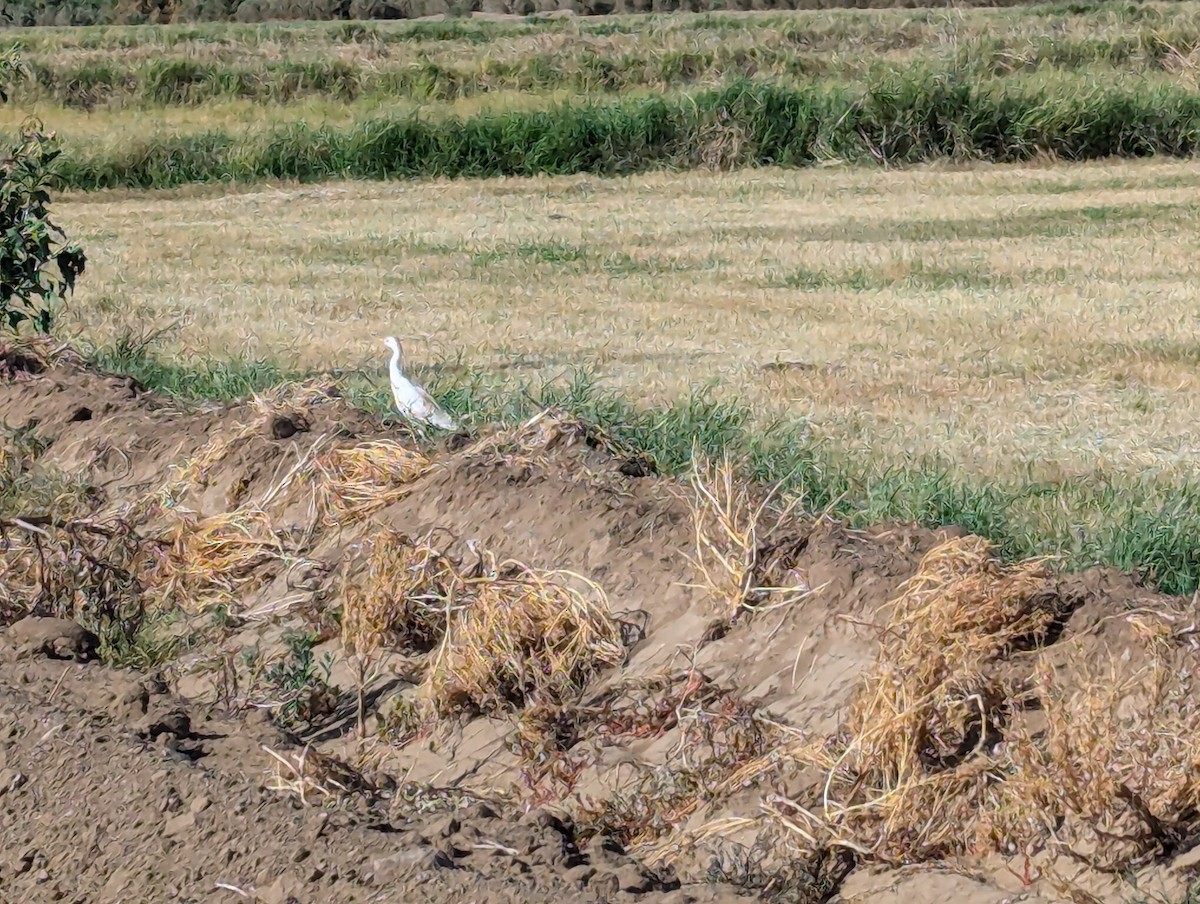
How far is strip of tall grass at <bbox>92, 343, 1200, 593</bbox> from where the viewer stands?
16.2ft

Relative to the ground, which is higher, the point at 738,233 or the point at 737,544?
the point at 737,544

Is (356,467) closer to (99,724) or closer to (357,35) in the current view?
(99,724)

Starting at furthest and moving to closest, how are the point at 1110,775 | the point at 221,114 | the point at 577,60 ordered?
the point at 577,60 < the point at 221,114 < the point at 1110,775

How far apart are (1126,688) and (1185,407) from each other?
16.1ft

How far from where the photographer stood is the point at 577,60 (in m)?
27.4

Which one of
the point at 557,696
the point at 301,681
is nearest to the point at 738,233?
the point at 301,681

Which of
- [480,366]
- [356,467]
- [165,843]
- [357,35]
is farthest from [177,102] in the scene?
[165,843]

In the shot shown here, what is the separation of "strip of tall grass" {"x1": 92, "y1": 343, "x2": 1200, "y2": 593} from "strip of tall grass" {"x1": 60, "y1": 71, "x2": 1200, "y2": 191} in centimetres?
1340

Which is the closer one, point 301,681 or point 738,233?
point 301,681

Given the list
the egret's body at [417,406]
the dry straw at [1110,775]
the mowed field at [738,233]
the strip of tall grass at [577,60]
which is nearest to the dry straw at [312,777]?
the dry straw at [1110,775]

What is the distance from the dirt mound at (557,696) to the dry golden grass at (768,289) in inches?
85.4

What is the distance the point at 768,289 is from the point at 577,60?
15629 mm

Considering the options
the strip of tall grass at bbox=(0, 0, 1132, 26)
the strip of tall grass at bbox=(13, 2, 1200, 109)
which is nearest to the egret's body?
the strip of tall grass at bbox=(13, 2, 1200, 109)

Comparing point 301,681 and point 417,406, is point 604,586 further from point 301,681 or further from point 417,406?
point 417,406
